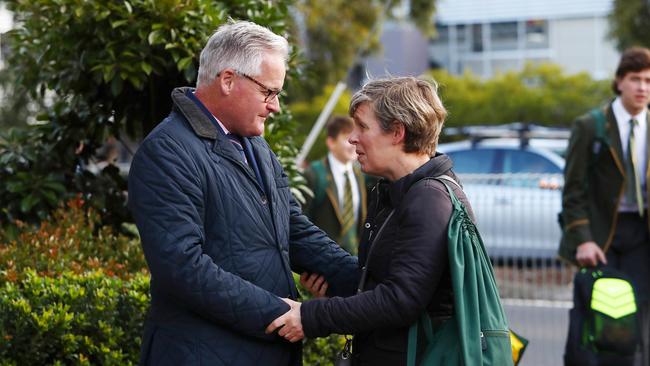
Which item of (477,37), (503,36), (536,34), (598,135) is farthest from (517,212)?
(477,37)

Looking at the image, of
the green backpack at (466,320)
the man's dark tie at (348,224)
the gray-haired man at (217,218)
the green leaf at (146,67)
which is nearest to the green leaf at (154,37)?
the green leaf at (146,67)

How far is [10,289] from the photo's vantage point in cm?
419

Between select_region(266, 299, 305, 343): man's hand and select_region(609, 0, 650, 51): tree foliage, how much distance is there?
1727cm

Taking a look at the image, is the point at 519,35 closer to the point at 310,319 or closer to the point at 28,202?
the point at 28,202

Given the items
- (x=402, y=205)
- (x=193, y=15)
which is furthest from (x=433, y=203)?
(x=193, y=15)

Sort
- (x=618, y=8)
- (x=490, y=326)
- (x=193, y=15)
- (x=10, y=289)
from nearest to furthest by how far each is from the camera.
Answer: (x=490, y=326), (x=10, y=289), (x=193, y=15), (x=618, y=8)

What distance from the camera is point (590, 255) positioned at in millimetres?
5742

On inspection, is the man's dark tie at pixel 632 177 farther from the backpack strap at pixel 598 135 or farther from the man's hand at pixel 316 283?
the man's hand at pixel 316 283

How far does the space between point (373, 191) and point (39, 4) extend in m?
2.76

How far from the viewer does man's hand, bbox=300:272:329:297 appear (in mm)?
3659

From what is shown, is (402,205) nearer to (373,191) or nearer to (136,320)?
(373,191)

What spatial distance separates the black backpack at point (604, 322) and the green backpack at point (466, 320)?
89.4 inches

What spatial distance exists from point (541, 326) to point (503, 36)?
3340 centimetres

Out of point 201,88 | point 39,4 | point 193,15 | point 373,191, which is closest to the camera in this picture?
point 201,88
